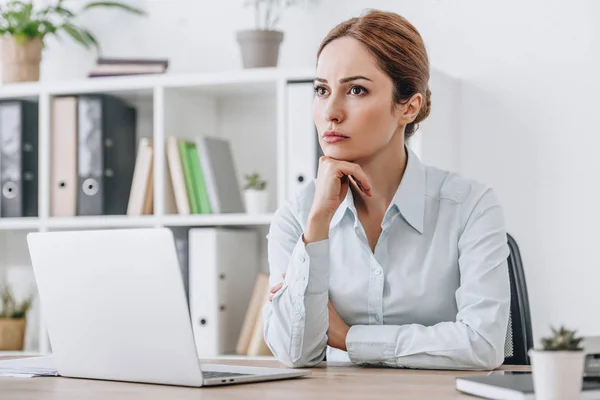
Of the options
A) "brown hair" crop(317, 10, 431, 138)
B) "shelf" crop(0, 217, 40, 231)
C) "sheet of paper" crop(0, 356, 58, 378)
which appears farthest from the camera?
"shelf" crop(0, 217, 40, 231)

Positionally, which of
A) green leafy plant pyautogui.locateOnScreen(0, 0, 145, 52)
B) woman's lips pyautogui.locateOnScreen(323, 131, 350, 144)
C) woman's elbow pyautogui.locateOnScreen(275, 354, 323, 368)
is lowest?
woman's elbow pyautogui.locateOnScreen(275, 354, 323, 368)

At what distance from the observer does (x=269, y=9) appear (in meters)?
3.17

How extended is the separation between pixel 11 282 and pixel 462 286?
220 cm

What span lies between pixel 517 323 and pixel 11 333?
1960 mm

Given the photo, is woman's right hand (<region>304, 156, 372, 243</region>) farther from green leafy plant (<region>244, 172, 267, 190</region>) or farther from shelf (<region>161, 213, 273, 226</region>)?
green leafy plant (<region>244, 172, 267, 190</region>)

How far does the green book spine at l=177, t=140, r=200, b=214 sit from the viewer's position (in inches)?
119

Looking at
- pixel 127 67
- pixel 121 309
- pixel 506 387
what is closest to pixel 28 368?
pixel 121 309

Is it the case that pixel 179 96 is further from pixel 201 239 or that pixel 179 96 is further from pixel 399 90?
pixel 399 90

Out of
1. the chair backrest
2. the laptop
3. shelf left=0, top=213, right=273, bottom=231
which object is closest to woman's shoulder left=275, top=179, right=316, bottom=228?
the chair backrest

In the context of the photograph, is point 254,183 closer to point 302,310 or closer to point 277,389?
point 302,310

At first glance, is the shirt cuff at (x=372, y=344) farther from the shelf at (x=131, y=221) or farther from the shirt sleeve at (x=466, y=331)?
the shelf at (x=131, y=221)

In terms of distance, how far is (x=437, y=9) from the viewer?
3098mm

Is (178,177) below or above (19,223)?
above

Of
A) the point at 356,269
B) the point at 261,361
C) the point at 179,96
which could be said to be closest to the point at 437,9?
the point at 179,96
